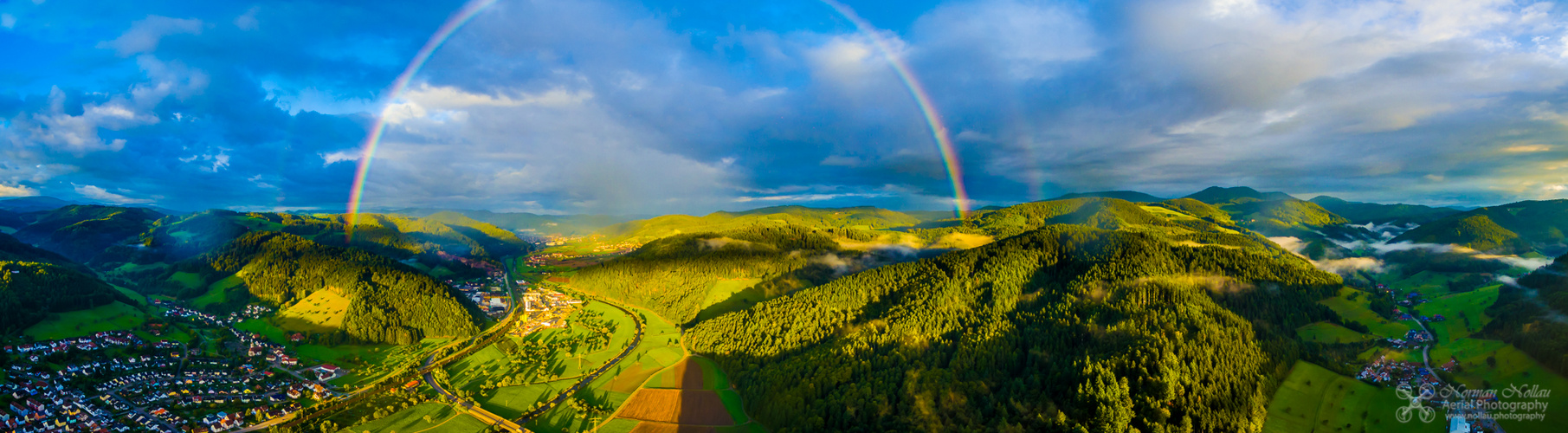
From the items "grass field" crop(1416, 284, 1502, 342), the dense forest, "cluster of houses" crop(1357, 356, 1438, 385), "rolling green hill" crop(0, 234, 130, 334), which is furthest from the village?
"grass field" crop(1416, 284, 1502, 342)

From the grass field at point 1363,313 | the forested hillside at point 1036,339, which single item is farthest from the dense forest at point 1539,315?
the forested hillside at point 1036,339

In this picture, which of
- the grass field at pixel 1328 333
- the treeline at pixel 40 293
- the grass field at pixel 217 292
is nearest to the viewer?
the grass field at pixel 1328 333

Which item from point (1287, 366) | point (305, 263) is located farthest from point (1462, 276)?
point (305, 263)

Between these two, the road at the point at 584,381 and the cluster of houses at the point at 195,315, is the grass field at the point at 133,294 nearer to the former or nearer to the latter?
the cluster of houses at the point at 195,315

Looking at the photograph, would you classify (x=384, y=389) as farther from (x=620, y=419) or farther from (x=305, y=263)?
(x=305, y=263)

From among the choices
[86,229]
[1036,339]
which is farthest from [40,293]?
[1036,339]

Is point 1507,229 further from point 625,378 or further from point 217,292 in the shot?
point 217,292
